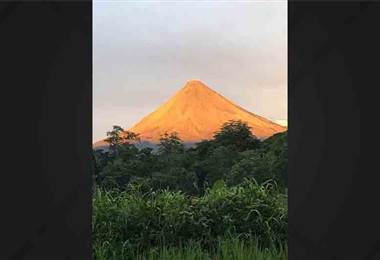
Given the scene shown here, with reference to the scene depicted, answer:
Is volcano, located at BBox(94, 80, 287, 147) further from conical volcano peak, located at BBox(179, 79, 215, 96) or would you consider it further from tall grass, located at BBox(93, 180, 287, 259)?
tall grass, located at BBox(93, 180, 287, 259)

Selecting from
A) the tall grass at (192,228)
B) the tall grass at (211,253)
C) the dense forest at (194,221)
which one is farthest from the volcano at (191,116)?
the tall grass at (211,253)

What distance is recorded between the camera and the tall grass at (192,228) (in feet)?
14.1

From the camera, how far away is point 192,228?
4512 mm

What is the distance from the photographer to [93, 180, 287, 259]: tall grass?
431 centimetres

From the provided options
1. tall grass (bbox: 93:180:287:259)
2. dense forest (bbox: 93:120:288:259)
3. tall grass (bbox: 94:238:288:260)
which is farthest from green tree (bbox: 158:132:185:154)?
tall grass (bbox: 94:238:288:260)

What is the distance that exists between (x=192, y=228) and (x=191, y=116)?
249 cm

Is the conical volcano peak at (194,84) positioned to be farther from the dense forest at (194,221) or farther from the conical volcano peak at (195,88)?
the dense forest at (194,221)

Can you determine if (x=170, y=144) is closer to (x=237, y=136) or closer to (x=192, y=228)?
(x=237, y=136)

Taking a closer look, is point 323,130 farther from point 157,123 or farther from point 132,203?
point 157,123

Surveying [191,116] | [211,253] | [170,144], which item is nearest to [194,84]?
[191,116]

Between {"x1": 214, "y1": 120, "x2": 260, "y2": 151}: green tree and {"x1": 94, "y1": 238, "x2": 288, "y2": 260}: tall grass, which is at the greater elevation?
{"x1": 214, "y1": 120, "x2": 260, "y2": 151}: green tree

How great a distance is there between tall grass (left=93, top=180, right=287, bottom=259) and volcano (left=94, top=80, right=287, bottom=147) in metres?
1.94

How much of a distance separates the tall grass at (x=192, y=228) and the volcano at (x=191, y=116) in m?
1.94

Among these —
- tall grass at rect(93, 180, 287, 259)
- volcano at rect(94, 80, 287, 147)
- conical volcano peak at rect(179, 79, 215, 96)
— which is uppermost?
conical volcano peak at rect(179, 79, 215, 96)
